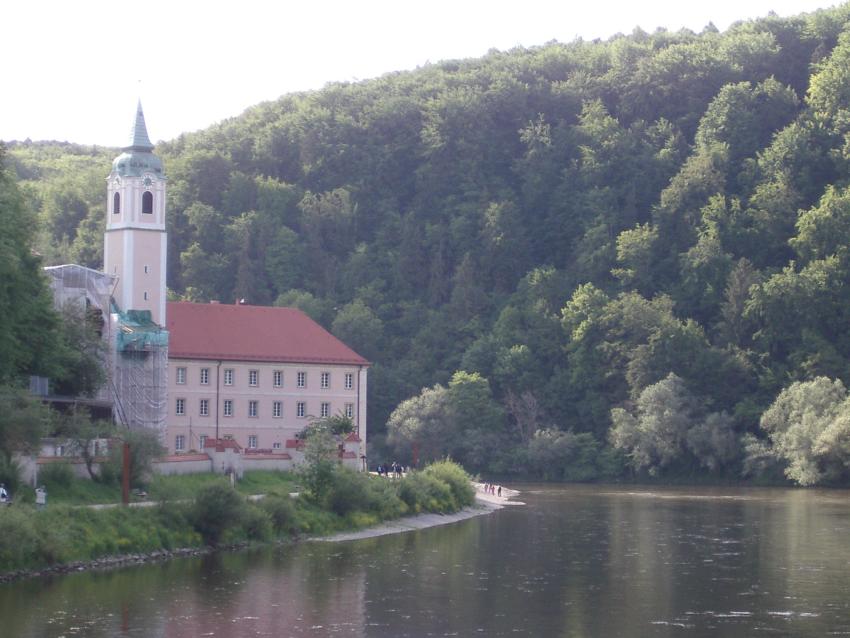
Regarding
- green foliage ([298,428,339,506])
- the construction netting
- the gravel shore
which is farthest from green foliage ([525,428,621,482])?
green foliage ([298,428,339,506])

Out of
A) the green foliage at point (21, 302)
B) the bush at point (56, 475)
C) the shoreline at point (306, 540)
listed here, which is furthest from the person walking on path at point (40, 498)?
the green foliage at point (21, 302)

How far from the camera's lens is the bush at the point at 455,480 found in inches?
2736

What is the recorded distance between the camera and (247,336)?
3182 inches

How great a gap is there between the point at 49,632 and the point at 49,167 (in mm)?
130037

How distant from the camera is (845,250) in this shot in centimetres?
10594

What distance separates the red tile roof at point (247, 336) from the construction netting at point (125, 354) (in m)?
5.94

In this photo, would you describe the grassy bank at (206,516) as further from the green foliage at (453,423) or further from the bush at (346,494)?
the green foliage at (453,423)

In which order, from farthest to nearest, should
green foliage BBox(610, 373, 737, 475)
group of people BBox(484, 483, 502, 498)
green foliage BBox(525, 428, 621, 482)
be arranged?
Answer: green foliage BBox(525, 428, 621, 482)
green foliage BBox(610, 373, 737, 475)
group of people BBox(484, 483, 502, 498)

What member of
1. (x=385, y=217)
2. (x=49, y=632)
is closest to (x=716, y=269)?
(x=385, y=217)

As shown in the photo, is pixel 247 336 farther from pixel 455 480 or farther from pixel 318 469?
pixel 318 469

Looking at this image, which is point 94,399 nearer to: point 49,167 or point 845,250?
point 845,250

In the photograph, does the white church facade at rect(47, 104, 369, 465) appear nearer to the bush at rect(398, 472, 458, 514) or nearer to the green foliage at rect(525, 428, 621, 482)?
the bush at rect(398, 472, 458, 514)

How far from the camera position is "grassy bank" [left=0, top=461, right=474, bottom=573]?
141ft

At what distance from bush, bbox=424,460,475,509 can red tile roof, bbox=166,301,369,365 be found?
1240cm
